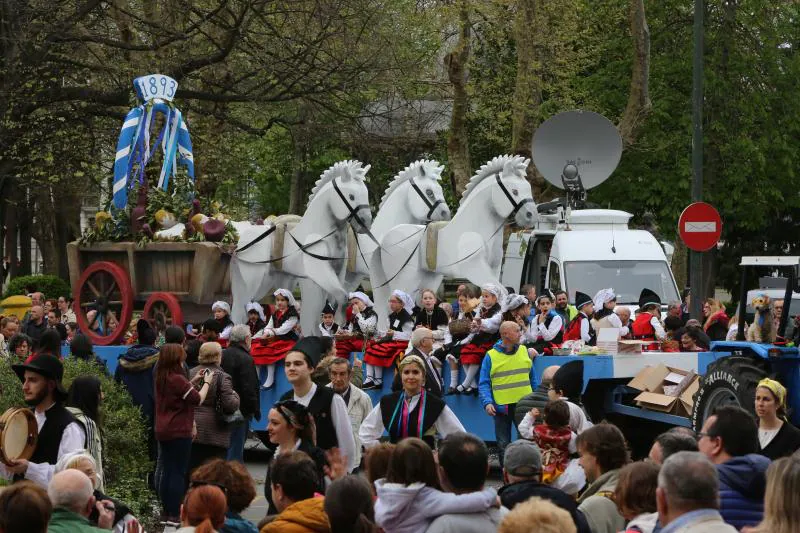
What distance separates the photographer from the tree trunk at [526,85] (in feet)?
98.4

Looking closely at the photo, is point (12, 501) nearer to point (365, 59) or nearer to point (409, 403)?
point (409, 403)

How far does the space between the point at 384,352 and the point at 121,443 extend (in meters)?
4.55

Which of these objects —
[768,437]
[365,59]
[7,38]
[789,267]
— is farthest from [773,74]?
[768,437]

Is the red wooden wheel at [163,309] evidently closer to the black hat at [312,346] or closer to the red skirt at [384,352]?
the red skirt at [384,352]

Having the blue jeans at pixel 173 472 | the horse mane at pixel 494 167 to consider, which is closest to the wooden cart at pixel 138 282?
the horse mane at pixel 494 167

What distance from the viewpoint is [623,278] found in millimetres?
23516

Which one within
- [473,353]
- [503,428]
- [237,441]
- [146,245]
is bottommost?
[503,428]

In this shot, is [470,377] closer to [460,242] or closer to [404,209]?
[460,242]

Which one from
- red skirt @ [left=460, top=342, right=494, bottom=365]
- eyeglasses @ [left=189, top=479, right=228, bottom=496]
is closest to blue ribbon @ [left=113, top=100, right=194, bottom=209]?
red skirt @ [left=460, top=342, right=494, bottom=365]

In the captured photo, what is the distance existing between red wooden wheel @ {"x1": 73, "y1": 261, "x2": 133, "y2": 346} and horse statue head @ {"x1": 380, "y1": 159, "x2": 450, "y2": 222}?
6.24m

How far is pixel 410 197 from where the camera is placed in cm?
2427

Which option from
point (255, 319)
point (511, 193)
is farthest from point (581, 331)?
point (511, 193)

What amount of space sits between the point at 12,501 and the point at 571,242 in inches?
719

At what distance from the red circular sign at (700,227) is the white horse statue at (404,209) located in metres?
5.00
